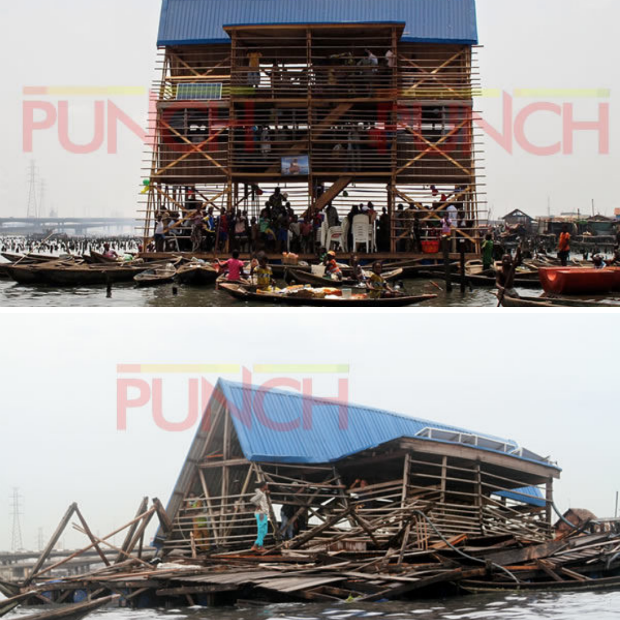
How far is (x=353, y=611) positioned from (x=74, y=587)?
4.53 meters

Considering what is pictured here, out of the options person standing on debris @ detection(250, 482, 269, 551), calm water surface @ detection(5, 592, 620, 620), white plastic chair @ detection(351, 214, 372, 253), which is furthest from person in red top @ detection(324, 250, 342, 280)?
calm water surface @ detection(5, 592, 620, 620)

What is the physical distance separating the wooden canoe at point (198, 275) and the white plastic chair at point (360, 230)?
437 cm

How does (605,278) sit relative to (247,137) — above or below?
below

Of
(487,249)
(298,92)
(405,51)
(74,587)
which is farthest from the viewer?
(405,51)

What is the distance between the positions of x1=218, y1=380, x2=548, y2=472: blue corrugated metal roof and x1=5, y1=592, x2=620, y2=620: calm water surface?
2.61 meters

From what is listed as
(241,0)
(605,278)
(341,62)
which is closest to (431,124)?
(341,62)

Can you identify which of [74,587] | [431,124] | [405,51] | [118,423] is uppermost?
[405,51]

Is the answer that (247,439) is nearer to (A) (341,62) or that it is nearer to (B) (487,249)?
(B) (487,249)

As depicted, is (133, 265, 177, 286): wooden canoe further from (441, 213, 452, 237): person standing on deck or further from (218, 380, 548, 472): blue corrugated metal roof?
(441, 213, 452, 237): person standing on deck

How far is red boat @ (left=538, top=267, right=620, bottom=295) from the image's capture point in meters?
16.6

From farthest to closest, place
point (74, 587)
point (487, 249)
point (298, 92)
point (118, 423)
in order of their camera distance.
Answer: point (298, 92)
point (487, 249)
point (118, 423)
point (74, 587)

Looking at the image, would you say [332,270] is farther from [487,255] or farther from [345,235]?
[487,255]

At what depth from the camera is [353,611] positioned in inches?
508

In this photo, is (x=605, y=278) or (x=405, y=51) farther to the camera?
(x=405, y=51)
